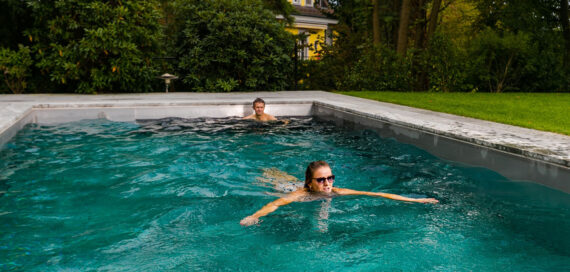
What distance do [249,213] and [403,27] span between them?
41.8ft

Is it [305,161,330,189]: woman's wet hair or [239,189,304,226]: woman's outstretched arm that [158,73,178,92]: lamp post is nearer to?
[239,189,304,226]: woman's outstretched arm

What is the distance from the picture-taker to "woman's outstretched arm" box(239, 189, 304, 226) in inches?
173

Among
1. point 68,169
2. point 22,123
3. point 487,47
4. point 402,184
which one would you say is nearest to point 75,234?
point 68,169

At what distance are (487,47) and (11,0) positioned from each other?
14.3 meters

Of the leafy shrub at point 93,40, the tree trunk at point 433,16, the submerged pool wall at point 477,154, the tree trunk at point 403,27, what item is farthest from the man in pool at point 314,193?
the tree trunk at point 433,16

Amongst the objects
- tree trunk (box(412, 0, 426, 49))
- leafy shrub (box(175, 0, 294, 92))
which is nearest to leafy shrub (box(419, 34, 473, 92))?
tree trunk (box(412, 0, 426, 49))

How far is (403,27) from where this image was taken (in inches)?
629

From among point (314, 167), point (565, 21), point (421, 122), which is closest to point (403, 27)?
point (565, 21)

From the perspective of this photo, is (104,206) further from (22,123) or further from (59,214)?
(22,123)

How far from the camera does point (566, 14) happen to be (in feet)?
60.7

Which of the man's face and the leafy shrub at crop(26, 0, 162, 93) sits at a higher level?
the leafy shrub at crop(26, 0, 162, 93)

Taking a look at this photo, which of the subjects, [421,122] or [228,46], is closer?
[421,122]

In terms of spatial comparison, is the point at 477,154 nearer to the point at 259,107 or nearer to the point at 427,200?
the point at 427,200

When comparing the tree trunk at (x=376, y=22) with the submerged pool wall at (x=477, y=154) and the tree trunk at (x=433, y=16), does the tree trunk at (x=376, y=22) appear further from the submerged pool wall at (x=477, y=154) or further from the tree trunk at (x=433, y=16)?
the submerged pool wall at (x=477, y=154)
